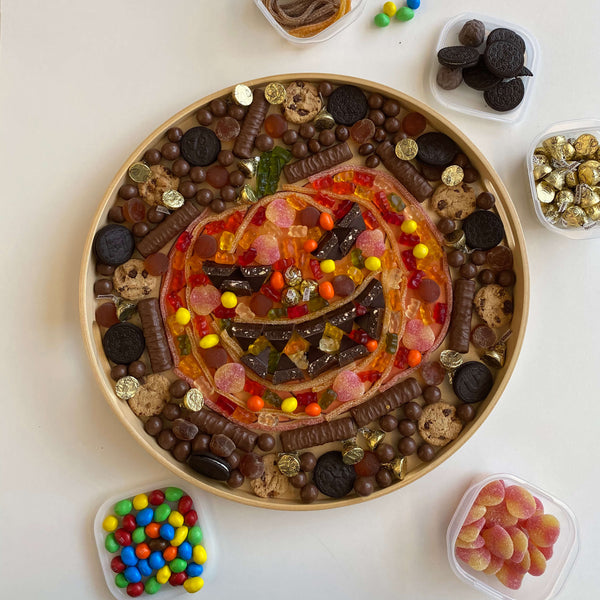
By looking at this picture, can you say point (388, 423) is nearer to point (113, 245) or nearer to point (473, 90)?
point (113, 245)

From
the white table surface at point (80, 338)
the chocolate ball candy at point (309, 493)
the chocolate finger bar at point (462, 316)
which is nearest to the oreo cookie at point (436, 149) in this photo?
the white table surface at point (80, 338)

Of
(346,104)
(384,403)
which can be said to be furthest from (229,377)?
(346,104)

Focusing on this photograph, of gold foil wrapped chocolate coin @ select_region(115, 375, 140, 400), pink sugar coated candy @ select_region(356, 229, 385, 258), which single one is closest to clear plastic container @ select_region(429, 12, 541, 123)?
pink sugar coated candy @ select_region(356, 229, 385, 258)

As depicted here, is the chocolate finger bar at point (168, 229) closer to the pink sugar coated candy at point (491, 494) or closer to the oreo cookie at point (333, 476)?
the oreo cookie at point (333, 476)

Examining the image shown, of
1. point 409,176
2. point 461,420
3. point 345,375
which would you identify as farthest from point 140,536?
point 409,176

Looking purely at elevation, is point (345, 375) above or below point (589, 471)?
above

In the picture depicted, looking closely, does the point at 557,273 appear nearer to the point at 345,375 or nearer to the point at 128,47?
the point at 345,375

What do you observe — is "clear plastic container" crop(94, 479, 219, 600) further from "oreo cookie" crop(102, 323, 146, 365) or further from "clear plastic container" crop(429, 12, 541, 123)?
"clear plastic container" crop(429, 12, 541, 123)
